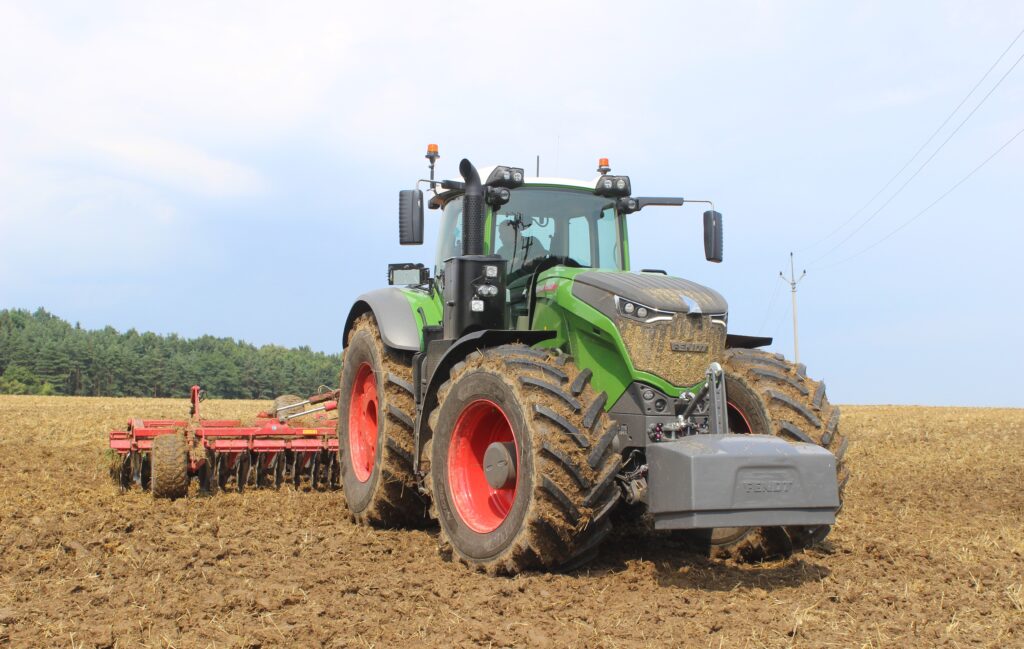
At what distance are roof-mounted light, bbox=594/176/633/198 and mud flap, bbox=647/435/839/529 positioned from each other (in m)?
2.81

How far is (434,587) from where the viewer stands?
532 cm

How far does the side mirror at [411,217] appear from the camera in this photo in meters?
6.82

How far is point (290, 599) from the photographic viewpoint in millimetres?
5086

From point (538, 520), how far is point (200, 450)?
882 centimetres

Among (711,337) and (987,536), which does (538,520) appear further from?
(987,536)

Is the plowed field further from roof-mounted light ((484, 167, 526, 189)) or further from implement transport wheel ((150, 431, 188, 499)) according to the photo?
roof-mounted light ((484, 167, 526, 189))

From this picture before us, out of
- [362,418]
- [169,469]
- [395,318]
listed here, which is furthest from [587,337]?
[169,469]

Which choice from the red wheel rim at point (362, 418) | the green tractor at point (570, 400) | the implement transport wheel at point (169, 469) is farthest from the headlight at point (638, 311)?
the implement transport wheel at point (169, 469)

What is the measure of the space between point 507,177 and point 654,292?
64.4 inches

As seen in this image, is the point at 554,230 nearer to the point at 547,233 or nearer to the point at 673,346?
the point at 547,233

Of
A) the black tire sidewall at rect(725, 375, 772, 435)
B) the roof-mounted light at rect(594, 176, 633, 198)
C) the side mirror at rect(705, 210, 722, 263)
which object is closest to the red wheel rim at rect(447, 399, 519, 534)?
the black tire sidewall at rect(725, 375, 772, 435)

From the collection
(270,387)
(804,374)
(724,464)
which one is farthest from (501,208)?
(270,387)

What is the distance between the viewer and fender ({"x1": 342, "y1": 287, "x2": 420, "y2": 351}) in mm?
7703

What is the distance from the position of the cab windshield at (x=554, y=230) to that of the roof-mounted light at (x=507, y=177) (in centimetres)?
24
